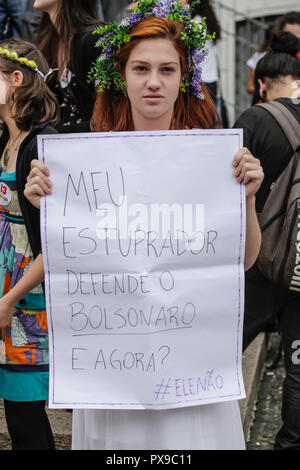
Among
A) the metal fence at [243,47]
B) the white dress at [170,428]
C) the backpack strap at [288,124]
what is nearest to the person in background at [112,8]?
the metal fence at [243,47]

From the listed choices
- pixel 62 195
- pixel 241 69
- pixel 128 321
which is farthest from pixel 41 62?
pixel 241 69

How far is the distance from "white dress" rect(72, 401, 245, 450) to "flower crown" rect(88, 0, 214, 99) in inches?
Result: 40.3

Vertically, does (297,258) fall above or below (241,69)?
below

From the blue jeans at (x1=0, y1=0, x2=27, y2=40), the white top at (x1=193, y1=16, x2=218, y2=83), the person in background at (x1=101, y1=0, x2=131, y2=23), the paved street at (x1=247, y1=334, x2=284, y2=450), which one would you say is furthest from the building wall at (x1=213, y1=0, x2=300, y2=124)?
the paved street at (x1=247, y1=334, x2=284, y2=450)

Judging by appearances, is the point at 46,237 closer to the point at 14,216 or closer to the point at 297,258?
the point at 14,216

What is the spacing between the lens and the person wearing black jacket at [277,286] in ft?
10.5

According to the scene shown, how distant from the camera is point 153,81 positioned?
2328mm

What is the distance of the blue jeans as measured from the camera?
615 cm

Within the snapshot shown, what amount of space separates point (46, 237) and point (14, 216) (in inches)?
24.0

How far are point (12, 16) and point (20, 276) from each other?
3.94 metres

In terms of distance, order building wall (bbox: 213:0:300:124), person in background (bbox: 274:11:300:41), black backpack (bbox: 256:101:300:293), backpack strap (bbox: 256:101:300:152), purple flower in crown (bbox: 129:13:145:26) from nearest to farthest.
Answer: purple flower in crown (bbox: 129:13:145:26) < black backpack (bbox: 256:101:300:293) < backpack strap (bbox: 256:101:300:152) < person in background (bbox: 274:11:300:41) < building wall (bbox: 213:0:300:124)

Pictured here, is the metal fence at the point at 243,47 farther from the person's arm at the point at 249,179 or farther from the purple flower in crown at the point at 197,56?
the person's arm at the point at 249,179

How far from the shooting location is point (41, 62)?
2959 mm

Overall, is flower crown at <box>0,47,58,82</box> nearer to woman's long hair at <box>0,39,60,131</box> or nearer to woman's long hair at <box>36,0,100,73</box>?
woman's long hair at <box>0,39,60,131</box>
